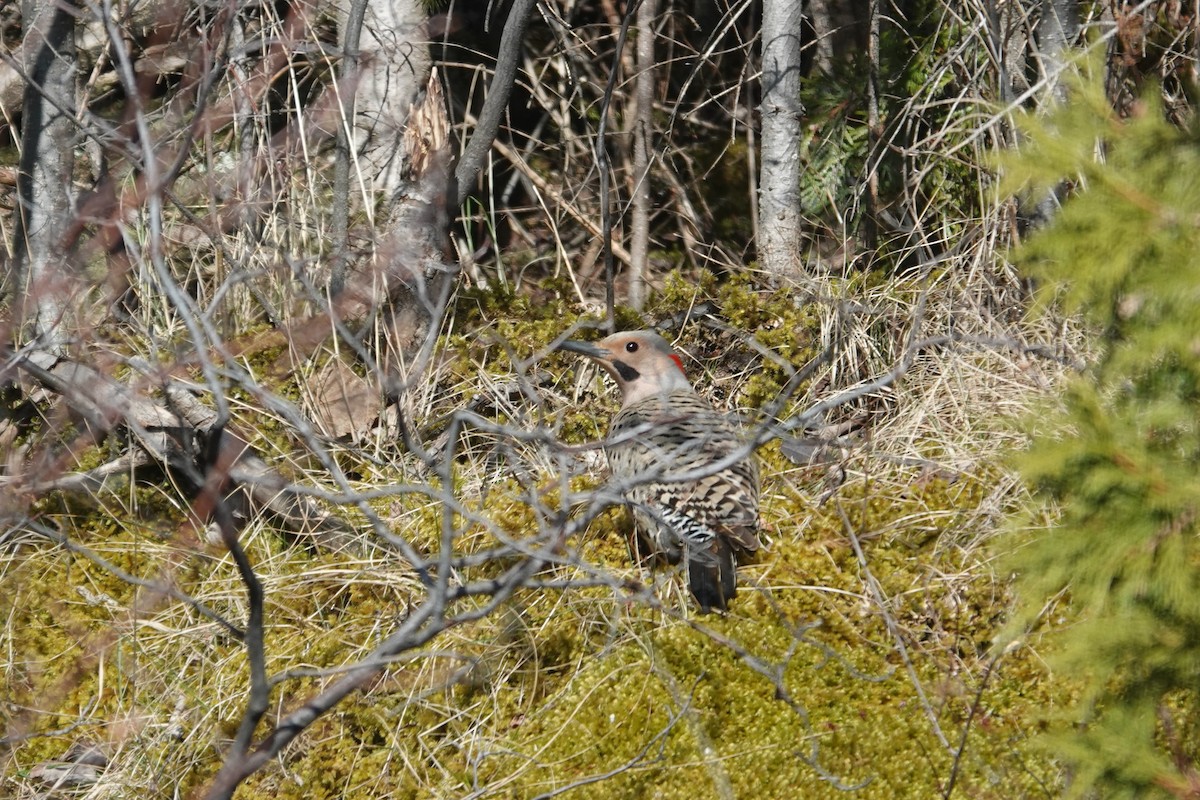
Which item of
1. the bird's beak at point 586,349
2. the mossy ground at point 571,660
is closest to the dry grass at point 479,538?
the mossy ground at point 571,660

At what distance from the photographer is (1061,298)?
5184mm

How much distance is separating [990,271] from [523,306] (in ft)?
6.96

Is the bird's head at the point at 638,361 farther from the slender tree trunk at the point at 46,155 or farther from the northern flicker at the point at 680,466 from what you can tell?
the slender tree trunk at the point at 46,155

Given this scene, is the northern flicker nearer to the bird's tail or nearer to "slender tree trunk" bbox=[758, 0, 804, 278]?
the bird's tail

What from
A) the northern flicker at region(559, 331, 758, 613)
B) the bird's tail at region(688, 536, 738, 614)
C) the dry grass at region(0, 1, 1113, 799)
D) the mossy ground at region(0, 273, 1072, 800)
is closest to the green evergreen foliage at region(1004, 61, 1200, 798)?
the dry grass at region(0, 1, 1113, 799)

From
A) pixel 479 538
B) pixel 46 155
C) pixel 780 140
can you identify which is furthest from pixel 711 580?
pixel 46 155

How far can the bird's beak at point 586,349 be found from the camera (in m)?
5.26

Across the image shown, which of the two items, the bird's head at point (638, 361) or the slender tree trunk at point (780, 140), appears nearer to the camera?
the bird's head at point (638, 361)

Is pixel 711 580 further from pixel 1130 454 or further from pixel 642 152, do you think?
pixel 642 152

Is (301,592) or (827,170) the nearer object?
(301,592)

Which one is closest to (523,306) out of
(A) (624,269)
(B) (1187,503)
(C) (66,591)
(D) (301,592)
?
(A) (624,269)

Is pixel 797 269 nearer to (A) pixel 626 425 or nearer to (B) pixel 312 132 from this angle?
(A) pixel 626 425

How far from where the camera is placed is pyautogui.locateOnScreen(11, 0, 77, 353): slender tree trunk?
5.22 m

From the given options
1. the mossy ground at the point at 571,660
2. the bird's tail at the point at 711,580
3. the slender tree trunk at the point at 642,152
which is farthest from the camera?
the slender tree trunk at the point at 642,152
